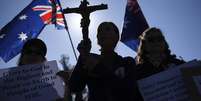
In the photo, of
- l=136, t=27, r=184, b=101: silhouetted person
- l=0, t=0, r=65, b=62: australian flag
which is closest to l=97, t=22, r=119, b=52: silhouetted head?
l=136, t=27, r=184, b=101: silhouetted person

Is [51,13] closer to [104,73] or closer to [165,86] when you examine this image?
[104,73]

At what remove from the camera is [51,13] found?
1088 centimetres

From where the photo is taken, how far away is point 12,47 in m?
8.91

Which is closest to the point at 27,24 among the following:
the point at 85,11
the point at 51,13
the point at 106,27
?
the point at 51,13

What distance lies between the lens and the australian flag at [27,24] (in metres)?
8.87

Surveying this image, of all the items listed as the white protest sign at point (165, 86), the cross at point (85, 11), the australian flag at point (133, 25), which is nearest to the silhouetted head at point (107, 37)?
the cross at point (85, 11)

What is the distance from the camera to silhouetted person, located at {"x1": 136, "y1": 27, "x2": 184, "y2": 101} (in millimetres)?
4844

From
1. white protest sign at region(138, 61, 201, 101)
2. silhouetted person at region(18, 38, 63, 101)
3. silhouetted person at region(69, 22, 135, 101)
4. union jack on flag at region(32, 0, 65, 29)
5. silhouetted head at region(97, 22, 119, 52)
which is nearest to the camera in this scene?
white protest sign at region(138, 61, 201, 101)

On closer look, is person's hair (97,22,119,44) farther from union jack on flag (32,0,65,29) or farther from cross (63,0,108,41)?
union jack on flag (32,0,65,29)

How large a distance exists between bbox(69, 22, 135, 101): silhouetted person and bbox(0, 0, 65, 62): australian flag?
395 cm

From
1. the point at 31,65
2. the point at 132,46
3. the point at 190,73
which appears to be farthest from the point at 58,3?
the point at 190,73

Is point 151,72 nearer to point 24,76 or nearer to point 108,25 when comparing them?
point 108,25

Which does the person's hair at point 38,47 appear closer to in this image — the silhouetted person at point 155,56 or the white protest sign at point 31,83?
the white protest sign at point 31,83

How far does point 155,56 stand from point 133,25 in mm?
6041
